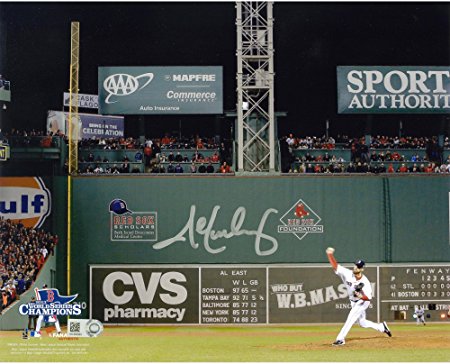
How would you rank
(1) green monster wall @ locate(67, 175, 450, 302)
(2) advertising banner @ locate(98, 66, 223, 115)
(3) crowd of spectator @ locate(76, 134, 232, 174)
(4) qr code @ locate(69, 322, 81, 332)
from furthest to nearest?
1. (2) advertising banner @ locate(98, 66, 223, 115)
2. (3) crowd of spectator @ locate(76, 134, 232, 174)
3. (1) green monster wall @ locate(67, 175, 450, 302)
4. (4) qr code @ locate(69, 322, 81, 332)

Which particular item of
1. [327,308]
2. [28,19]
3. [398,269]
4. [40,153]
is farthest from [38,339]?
[28,19]

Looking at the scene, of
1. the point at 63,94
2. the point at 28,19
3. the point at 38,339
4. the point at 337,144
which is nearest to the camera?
the point at 38,339

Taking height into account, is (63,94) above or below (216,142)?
above

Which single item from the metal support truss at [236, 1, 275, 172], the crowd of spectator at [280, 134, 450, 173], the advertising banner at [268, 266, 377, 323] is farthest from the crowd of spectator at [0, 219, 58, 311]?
the crowd of spectator at [280, 134, 450, 173]

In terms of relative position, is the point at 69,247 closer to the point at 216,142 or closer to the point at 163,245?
the point at 163,245

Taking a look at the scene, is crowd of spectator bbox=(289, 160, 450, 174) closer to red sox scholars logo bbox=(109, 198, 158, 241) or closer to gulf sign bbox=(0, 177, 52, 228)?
red sox scholars logo bbox=(109, 198, 158, 241)

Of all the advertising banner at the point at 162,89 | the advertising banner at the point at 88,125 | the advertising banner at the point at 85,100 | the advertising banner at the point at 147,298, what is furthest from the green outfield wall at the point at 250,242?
the advertising banner at the point at 85,100

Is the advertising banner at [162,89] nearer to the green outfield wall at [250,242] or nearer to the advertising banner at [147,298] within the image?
the green outfield wall at [250,242]
